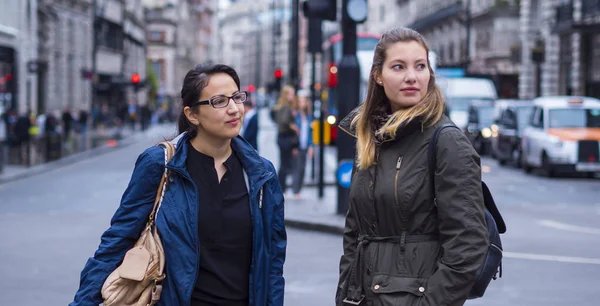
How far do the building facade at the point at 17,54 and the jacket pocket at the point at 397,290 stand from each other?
39260mm

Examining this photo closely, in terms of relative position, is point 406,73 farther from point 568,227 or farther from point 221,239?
point 568,227

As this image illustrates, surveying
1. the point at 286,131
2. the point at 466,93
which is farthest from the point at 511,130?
the point at 286,131

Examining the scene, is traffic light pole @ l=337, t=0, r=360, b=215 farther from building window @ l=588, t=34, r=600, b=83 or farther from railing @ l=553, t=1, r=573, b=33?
building window @ l=588, t=34, r=600, b=83

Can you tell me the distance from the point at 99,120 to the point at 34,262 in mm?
51235

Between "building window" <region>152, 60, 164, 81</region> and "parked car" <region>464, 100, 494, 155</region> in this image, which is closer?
"parked car" <region>464, 100, 494, 155</region>

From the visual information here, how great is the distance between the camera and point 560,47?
47406 millimetres

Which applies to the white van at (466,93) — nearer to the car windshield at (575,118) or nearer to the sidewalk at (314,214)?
the car windshield at (575,118)

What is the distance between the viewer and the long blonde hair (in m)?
3.92

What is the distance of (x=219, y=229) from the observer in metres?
4.13

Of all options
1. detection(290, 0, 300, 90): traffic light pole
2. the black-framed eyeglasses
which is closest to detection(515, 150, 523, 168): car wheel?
detection(290, 0, 300, 90): traffic light pole

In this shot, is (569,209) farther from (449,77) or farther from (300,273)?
(449,77)

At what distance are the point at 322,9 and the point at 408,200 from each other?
10646mm

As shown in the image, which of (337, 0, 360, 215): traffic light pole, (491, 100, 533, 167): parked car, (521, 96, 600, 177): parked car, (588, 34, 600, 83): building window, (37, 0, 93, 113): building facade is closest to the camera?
(337, 0, 360, 215): traffic light pole

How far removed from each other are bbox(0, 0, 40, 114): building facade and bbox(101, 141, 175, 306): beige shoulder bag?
38.8 metres
